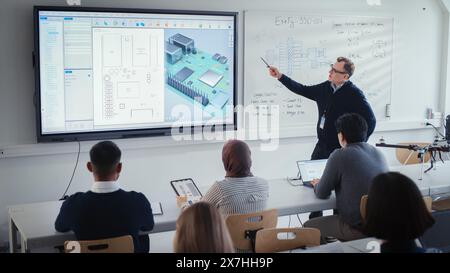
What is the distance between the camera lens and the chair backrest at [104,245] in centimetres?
277

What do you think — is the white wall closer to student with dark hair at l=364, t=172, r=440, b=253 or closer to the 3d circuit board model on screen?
the 3d circuit board model on screen

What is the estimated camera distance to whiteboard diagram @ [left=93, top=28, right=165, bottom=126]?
4699 mm

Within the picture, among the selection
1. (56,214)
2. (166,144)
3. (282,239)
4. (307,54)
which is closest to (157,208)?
(56,214)

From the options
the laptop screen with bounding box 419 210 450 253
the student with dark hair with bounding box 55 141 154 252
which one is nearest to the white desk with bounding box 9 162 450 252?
the student with dark hair with bounding box 55 141 154 252

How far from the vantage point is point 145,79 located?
16.1ft

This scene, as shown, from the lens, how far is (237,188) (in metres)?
3.29

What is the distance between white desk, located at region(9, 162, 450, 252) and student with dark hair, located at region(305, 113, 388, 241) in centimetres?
16

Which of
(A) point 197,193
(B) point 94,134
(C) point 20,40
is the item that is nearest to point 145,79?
(B) point 94,134

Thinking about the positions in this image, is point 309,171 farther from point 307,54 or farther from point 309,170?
point 307,54

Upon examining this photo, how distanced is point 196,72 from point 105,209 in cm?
247

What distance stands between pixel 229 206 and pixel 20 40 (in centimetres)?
234
